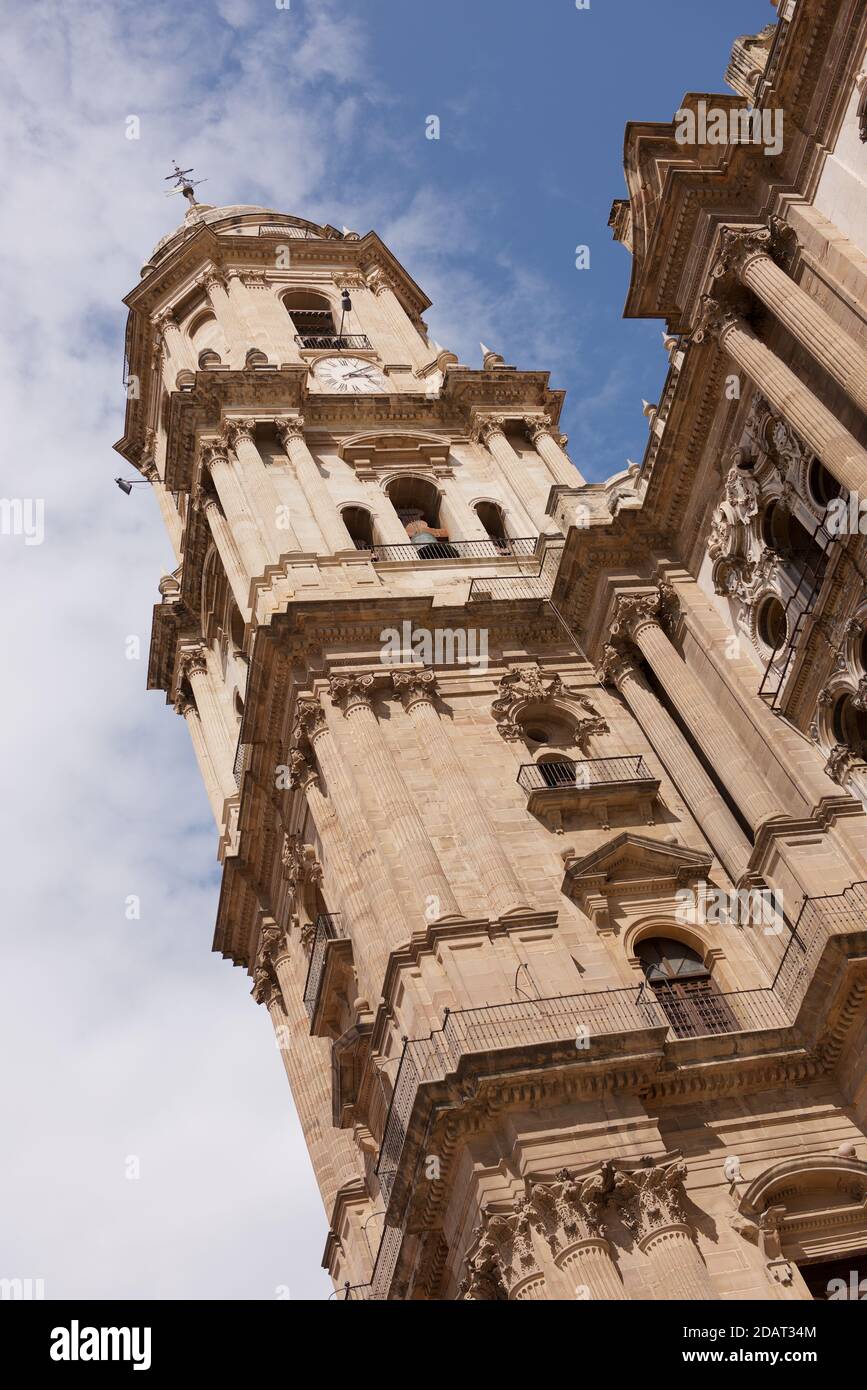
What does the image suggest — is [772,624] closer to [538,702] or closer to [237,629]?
[538,702]

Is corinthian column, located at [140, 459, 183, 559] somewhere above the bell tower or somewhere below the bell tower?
above

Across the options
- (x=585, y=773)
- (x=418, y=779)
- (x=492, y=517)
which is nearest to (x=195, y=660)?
(x=492, y=517)

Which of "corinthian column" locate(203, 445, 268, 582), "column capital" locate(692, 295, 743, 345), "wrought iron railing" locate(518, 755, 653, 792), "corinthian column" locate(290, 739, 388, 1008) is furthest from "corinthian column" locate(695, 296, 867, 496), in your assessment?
"corinthian column" locate(203, 445, 268, 582)

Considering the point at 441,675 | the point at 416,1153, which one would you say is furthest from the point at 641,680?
the point at 416,1153

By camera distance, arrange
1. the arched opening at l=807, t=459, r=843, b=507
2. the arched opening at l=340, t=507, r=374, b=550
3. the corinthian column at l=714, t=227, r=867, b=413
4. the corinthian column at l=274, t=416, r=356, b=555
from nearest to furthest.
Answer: the corinthian column at l=714, t=227, r=867, b=413 < the arched opening at l=807, t=459, r=843, b=507 < the corinthian column at l=274, t=416, r=356, b=555 < the arched opening at l=340, t=507, r=374, b=550

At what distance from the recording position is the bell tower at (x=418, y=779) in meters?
21.0

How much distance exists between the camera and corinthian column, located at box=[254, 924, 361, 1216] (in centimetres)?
→ 3055

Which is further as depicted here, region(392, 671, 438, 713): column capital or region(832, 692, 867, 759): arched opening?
region(392, 671, 438, 713): column capital

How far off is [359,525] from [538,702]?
8.50m

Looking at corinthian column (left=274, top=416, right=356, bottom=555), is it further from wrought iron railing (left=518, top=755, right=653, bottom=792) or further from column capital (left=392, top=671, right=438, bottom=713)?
wrought iron railing (left=518, top=755, right=653, bottom=792)

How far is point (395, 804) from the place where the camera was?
26.4 metres

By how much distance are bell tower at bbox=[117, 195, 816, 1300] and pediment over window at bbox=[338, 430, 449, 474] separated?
0.25ft

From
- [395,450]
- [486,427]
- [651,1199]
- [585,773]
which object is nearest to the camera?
[651,1199]

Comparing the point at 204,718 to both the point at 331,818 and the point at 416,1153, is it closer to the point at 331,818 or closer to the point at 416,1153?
the point at 331,818
